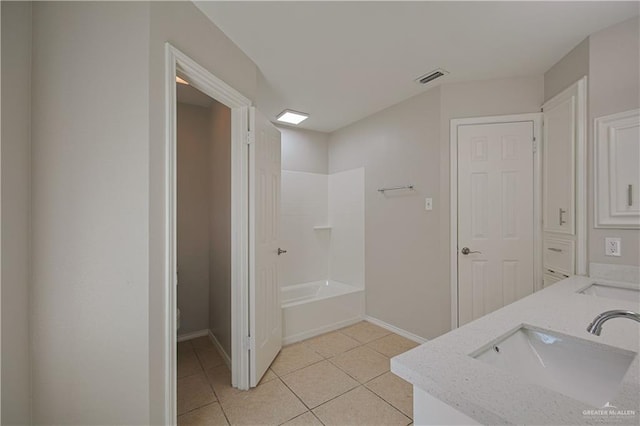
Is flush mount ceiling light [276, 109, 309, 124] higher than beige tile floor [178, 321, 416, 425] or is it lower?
higher

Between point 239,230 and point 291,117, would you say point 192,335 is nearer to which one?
point 239,230

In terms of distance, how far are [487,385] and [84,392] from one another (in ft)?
5.20

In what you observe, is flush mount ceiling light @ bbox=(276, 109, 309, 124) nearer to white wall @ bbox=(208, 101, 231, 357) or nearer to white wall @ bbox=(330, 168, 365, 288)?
white wall @ bbox=(208, 101, 231, 357)

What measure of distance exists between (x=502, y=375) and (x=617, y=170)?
1.76 meters

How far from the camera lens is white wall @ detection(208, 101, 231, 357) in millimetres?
2305

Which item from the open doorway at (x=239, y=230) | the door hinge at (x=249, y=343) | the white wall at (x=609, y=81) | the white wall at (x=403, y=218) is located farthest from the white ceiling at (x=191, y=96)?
the white wall at (x=609, y=81)

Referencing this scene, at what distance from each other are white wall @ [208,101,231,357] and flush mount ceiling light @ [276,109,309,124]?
28.0 inches

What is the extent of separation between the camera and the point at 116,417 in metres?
1.21

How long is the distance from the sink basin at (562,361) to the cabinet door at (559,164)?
52.1 inches

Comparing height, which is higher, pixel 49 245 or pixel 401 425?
pixel 49 245

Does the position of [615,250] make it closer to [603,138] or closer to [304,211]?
[603,138]

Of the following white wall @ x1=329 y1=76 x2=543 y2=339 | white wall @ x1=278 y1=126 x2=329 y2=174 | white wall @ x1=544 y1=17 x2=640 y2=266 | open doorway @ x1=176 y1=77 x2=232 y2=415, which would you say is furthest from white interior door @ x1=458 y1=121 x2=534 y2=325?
open doorway @ x1=176 y1=77 x2=232 y2=415

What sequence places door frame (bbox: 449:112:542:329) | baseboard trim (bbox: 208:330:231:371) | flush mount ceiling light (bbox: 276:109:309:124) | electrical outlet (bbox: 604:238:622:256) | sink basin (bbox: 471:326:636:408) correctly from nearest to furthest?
sink basin (bbox: 471:326:636:408) < electrical outlet (bbox: 604:238:622:256) < door frame (bbox: 449:112:542:329) < baseboard trim (bbox: 208:330:231:371) < flush mount ceiling light (bbox: 276:109:309:124)

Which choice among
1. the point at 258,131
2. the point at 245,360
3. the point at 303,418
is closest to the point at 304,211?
the point at 258,131
